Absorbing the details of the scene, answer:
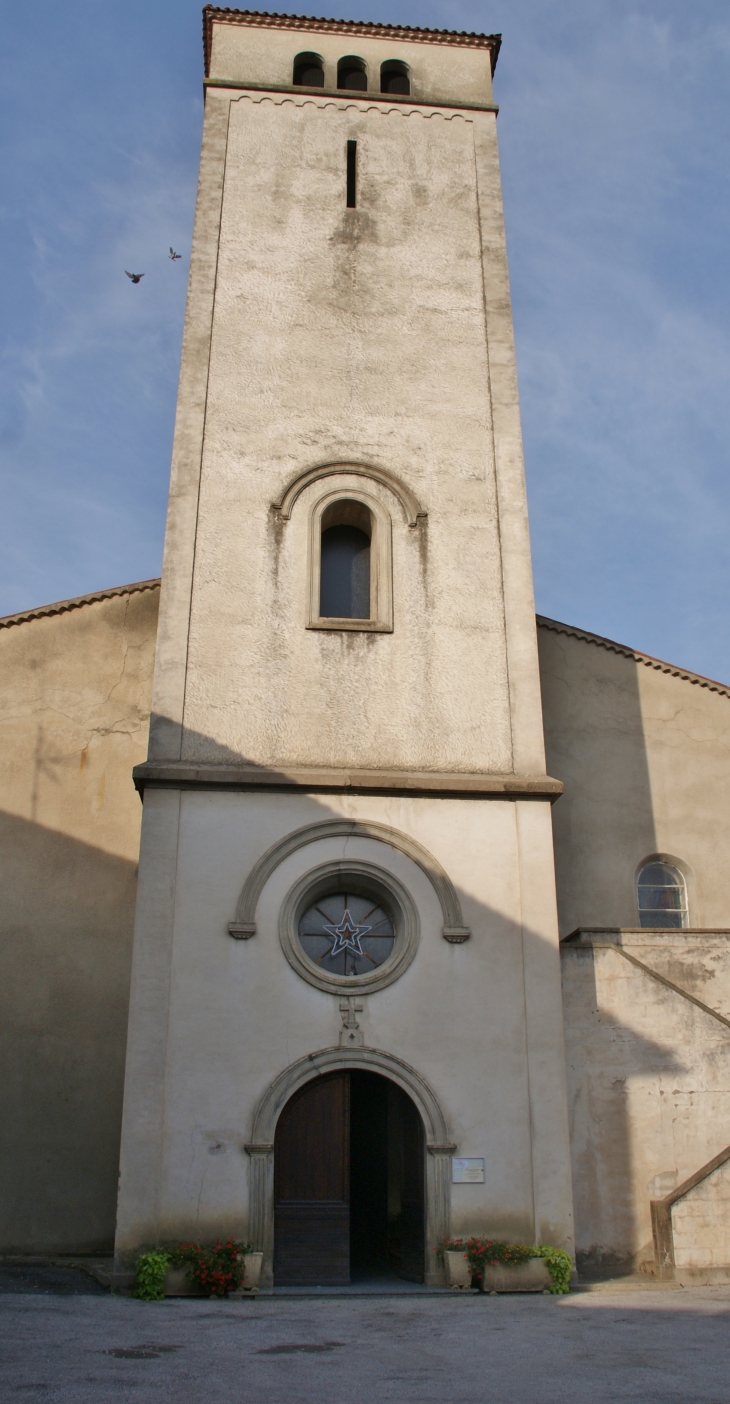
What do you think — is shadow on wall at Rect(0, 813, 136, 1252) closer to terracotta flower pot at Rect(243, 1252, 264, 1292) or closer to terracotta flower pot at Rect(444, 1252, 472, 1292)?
terracotta flower pot at Rect(243, 1252, 264, 1292)

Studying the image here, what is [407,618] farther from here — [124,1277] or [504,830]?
[124,1277]

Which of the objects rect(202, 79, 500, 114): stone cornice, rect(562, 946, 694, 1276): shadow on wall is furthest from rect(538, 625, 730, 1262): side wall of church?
rect(202, 79, 500, 114): stone cornice

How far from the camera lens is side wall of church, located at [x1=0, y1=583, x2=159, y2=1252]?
45.9ft

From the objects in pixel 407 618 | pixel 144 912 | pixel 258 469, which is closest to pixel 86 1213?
pixel 144 912

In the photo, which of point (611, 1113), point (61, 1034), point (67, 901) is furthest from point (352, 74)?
point (611, 1113)

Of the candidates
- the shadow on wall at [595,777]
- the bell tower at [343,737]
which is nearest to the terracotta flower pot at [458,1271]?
the bell tower at [343,737]

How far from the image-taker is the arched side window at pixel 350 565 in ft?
45.0

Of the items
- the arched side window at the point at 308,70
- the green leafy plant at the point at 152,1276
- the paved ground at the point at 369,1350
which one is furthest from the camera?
the arched side window at the point at 308,70

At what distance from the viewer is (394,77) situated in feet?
60.8

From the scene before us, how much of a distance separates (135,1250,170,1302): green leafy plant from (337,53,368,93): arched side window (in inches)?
651

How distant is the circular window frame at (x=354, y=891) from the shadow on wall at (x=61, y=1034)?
366cm

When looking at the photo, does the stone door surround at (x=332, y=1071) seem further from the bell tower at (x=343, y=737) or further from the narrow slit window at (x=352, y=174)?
the narrow slit window at (x=352, y=174)

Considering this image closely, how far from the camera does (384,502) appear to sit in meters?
14.4

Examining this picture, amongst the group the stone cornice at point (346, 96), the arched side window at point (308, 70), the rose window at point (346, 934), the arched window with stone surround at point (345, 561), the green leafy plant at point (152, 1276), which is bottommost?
the green leafy plant at point (152, 1276)
